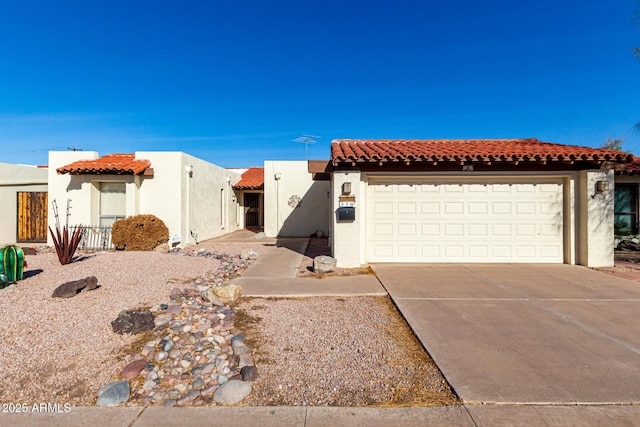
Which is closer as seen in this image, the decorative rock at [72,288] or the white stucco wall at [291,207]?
the decorative rock at [72,288]

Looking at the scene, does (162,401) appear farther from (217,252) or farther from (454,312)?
(217,252)

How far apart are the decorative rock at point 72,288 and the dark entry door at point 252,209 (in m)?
15.7

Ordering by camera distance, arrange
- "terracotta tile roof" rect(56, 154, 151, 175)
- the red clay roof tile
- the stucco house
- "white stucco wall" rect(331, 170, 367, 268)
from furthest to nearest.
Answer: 1. "terracotta tile roof" rect(56, 154, 151, 175)
2. the red clay roof tile
3. the stucco house
4. "white stucco wall" rect(331, 170, 367, 268)

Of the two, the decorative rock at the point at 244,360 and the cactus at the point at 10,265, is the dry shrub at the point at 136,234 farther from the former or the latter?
the decorative rock at the point at 244,360

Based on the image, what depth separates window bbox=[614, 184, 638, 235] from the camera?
11.7 meters

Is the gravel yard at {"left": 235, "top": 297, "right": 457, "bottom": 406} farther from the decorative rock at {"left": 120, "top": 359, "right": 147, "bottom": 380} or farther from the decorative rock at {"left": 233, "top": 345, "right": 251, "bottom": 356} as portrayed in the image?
the decorative rock at {"left": 120, "top": 359, "right": 147, "bottom": 380}

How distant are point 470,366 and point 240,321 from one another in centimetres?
308

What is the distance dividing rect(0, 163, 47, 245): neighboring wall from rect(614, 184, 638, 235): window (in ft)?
75.3

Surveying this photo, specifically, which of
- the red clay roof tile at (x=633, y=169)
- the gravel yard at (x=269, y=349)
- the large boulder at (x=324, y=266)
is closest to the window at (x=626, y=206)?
the red clay roof tile at (x=633, y=169)

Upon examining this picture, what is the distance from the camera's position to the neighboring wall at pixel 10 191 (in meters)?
13.8

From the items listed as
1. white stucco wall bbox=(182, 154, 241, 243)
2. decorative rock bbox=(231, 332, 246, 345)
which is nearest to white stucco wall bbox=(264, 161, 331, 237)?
white stucco wall bbox=(182, 154, 241, 243)

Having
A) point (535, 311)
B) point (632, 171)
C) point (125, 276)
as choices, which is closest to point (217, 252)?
point (125, 276)

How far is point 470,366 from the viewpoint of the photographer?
11.4 feet

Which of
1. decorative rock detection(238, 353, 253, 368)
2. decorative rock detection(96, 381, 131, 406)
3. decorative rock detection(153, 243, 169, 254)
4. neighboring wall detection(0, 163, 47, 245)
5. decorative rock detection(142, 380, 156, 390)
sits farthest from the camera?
neighboring wall detection(0, 163, 47, 245)
